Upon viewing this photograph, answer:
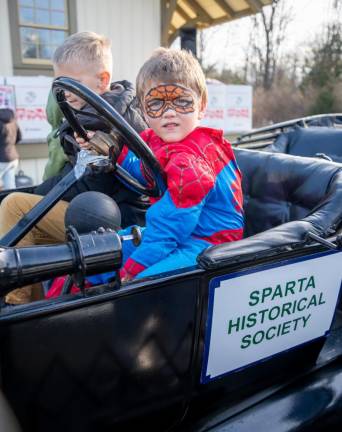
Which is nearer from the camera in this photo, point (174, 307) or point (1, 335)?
point (1, 335)

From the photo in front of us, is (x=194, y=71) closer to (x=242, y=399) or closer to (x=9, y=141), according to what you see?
(x=242, y=399)

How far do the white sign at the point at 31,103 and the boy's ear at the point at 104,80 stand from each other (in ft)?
18.1

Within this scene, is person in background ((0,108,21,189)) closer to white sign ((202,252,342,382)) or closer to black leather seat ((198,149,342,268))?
black leather seat ((198,149,342,268))

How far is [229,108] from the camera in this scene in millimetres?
9625

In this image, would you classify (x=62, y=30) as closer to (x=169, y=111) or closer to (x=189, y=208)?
(x=169, y=111)

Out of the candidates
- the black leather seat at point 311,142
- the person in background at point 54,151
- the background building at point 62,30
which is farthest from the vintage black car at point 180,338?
the background building at point 62,30

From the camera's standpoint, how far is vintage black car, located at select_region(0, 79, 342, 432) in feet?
3.14

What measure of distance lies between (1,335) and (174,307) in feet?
1.41

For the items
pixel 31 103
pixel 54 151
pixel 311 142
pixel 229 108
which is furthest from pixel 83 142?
pixel 229 108

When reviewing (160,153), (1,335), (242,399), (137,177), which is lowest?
(242,399)

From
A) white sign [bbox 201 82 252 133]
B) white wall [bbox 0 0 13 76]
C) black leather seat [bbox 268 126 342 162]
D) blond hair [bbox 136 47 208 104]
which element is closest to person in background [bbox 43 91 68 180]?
blond hair [bbox 136 47 208 104]

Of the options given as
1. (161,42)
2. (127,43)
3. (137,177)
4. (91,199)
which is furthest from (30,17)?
(91,199)

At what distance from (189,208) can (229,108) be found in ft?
28.4

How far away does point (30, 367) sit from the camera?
97 centimetres
